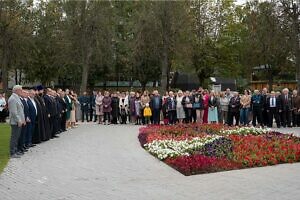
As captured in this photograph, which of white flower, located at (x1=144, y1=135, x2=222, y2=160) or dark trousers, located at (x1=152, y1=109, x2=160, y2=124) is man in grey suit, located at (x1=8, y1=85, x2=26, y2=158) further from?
dark trousers, located at (x1=152, y1=109, x2=160, y2=124)

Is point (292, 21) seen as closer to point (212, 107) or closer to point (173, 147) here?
point (212, 107)

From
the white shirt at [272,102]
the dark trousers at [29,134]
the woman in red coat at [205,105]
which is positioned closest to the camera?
the dark trousers at [29,134]

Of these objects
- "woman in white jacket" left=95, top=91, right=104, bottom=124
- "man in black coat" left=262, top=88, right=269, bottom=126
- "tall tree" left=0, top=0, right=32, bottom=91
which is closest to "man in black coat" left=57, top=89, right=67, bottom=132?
"woman in white jacket" left=95, top=91, right=104, bottom=124

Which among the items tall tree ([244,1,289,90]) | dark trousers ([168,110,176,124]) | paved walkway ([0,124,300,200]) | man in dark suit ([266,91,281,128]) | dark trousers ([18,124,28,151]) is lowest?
paved walkway ([0,124,300,200])

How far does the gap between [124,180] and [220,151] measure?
367 cm

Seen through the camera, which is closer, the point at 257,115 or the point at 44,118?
the point at 44,118

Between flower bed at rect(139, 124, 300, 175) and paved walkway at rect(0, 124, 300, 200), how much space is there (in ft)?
1.17

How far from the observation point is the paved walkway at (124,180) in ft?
29.1

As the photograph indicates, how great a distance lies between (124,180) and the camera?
33.8 feet

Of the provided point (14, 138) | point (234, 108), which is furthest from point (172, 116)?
point (14, 138)

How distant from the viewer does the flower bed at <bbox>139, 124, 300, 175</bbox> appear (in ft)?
37.5

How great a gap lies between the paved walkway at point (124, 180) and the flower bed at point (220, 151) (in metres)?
0.36

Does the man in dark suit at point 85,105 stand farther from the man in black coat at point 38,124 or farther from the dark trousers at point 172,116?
the man in black coat at point 38,124

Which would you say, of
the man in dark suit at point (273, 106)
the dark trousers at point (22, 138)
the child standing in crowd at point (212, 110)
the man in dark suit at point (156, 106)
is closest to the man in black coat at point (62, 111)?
the man in dark suit at point (156, 106)
